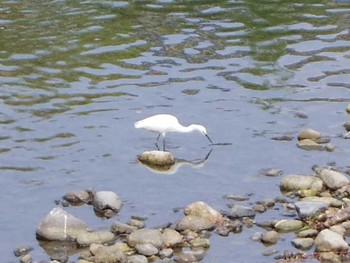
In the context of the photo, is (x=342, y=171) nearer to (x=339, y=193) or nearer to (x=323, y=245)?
(x=339, y=193)

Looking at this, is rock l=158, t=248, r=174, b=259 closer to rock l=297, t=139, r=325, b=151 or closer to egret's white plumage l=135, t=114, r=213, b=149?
egret's white plumage l=135, t=114, r=213, b=149

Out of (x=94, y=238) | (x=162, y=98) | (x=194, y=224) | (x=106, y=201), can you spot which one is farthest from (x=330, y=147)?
(x=94, y=238)

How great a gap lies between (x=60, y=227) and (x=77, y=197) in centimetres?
99

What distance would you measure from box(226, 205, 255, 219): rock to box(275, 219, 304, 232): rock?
1.39 ft

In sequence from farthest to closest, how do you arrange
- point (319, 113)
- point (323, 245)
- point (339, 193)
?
point (319, 113) < point (339, 193) < point (323, 245)

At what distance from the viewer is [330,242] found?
10930 mm

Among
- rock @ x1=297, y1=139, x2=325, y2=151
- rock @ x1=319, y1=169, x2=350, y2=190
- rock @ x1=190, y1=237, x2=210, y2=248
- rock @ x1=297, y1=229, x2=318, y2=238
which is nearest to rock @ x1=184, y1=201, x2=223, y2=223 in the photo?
rock @ x1=190, y1=237, x2=210, y2=248

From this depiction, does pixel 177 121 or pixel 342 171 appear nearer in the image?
pixel 342 171

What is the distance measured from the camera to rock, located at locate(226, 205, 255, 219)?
11820 millimetres

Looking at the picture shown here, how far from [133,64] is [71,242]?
260 inches

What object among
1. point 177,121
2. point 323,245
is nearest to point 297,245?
point 323,245

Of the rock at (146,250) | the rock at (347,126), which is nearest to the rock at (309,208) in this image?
the rock at (146,250)

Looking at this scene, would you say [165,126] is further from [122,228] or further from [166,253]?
[166,253]

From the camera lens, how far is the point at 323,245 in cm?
1096
